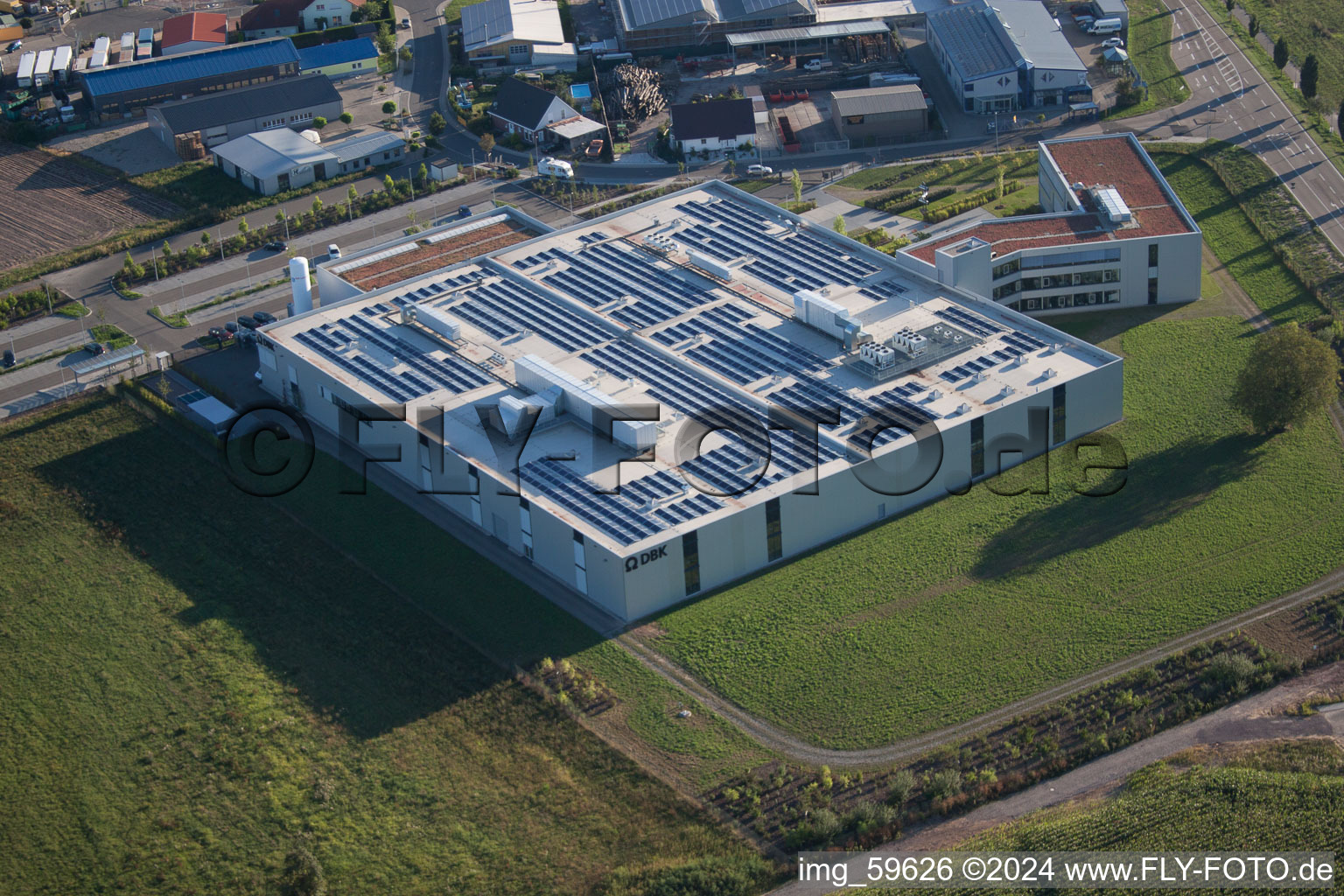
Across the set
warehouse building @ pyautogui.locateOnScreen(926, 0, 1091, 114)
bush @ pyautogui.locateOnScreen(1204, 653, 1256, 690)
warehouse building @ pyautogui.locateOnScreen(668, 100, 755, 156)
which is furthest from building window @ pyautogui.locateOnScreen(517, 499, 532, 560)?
warehouse building @ pyautogui.locateOnScreen(926, 0, 1091, 114)

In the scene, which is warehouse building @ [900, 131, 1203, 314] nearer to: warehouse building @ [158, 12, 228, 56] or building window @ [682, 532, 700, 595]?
building window @ [682, 532, 700, 595]

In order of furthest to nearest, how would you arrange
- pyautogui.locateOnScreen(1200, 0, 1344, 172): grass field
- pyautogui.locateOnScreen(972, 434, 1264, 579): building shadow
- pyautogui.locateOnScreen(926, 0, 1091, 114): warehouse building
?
pyautogui.locateOnScreen(926, 0, 1091, 114): warehouse building → pyautogui.locateOnScreen(1200, 0, 1344, 172): grass field → pyautogui.locateOnScreen(972, 434, 1264, 579): building shadow

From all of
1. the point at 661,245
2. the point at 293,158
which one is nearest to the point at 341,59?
the point at 293,158

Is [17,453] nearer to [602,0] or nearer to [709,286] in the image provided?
[709,286]

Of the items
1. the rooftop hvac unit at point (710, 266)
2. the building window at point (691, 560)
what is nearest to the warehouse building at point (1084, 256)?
the rooftop hvac unit at point (710, 266)

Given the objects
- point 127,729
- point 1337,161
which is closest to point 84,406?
point 127,729
